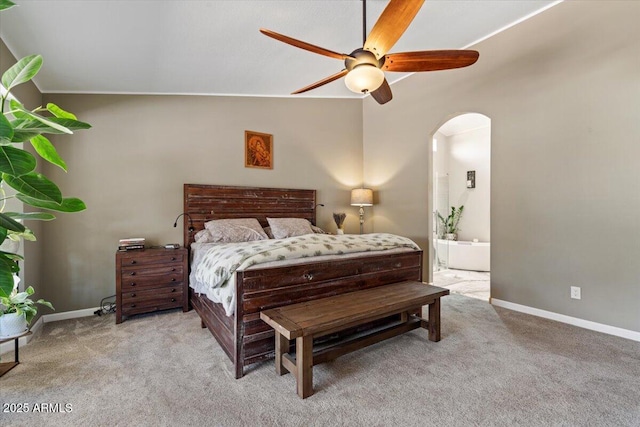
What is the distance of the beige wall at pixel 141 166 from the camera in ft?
10.3

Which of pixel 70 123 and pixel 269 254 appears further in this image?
pixel 269 254

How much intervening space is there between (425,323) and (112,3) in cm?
347

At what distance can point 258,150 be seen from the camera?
4.19 metres

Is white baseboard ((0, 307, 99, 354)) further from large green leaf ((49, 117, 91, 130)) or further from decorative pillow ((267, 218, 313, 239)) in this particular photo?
large green leaf ((49, 117, 91, 130))

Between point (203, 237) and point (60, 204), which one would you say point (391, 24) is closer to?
point (60, 204)

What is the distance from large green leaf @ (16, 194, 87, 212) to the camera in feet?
3.39

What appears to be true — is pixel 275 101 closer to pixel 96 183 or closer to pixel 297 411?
pixel 96 183

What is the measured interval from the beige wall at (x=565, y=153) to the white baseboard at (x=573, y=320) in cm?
4

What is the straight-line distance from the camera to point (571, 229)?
2.81 m

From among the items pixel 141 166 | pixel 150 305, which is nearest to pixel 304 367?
pixel 150 305

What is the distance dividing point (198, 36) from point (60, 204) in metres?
2.17

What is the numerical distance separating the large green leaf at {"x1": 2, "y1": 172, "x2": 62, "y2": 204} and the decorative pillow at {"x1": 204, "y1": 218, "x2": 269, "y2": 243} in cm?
241

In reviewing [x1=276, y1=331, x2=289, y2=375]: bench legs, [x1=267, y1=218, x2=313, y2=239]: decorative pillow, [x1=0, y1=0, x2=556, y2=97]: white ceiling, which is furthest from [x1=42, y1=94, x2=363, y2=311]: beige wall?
[x1=276, y1=331, x2=289, y2=375]: bench legs

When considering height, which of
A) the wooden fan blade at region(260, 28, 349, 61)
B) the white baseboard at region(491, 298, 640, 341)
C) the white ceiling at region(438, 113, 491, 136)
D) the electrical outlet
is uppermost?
the white ceiling at region(438, 113, 491, 136)
